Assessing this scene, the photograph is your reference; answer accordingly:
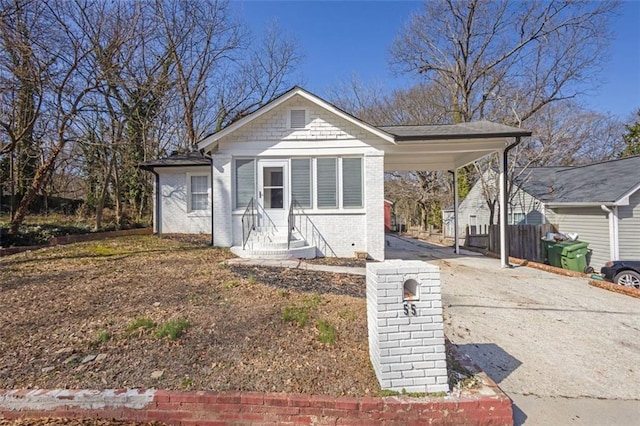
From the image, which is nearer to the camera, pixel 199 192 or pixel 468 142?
pixel 468 142

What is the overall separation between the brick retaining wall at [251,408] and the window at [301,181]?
6.54 metres

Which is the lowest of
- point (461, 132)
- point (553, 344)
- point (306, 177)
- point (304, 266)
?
point (553, 344)

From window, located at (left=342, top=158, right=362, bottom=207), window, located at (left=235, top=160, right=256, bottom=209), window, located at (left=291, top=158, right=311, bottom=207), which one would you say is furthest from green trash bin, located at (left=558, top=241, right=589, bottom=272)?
window, located at (left=235, top=160, right=256, bottom=209)

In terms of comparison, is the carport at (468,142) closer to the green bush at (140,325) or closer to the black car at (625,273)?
the black car at (625,273)

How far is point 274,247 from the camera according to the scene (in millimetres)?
8180

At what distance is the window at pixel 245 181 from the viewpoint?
896cm

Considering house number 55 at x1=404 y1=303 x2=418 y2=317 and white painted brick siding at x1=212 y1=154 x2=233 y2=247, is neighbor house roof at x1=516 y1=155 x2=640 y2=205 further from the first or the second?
white painted brick siding at x1=212 y1=154 x2=233 y2=247

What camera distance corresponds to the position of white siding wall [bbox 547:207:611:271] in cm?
1112

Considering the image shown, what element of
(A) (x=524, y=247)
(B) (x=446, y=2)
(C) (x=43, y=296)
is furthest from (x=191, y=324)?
(B) (x=446, y=2)

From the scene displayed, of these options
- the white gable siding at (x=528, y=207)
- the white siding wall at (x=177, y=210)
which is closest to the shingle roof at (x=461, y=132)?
the white siding wall at (x=177, y=210)

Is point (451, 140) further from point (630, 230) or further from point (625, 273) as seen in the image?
point (630, 230)

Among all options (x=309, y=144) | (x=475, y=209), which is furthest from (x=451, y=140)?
(x=475, y=209)

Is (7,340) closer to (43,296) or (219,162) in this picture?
(43,296)

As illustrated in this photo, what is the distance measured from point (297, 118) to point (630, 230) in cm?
1130
